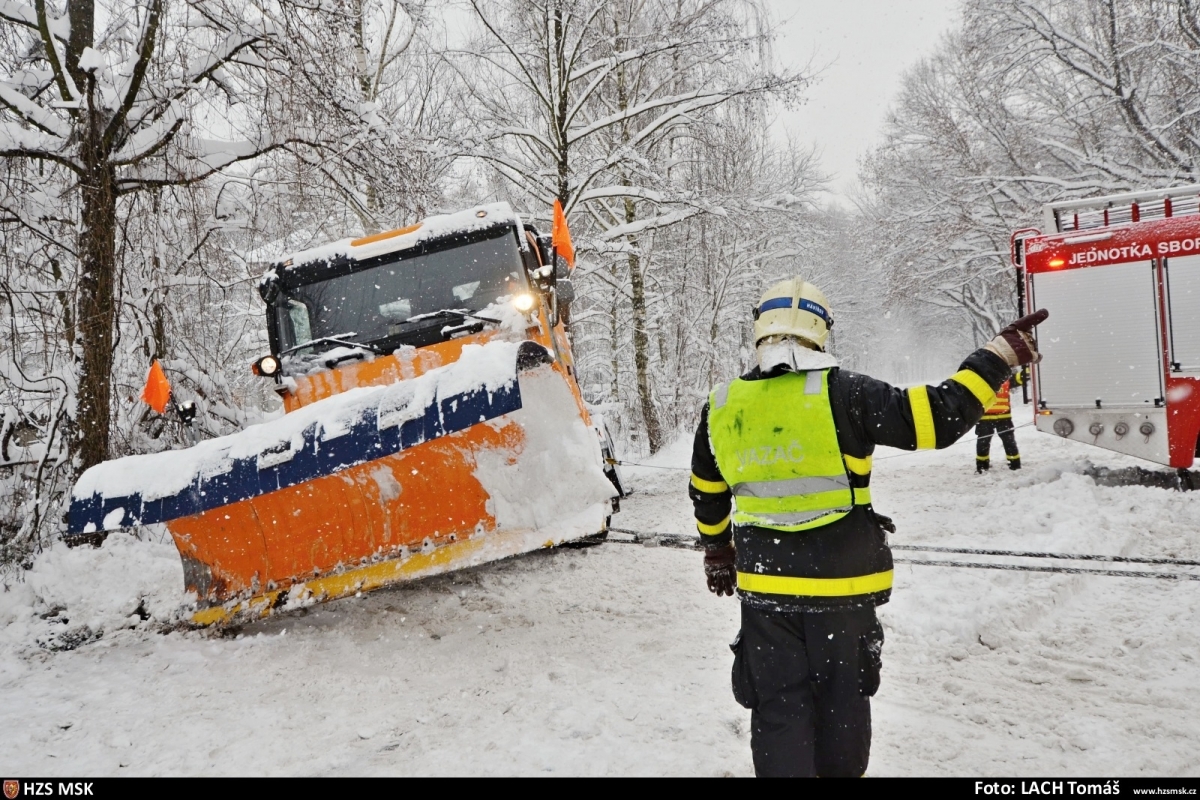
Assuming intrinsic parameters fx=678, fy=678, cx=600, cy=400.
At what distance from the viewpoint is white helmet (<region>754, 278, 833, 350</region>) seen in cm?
226

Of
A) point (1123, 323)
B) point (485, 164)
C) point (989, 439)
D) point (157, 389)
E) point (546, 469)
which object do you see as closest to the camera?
point (546, 469)

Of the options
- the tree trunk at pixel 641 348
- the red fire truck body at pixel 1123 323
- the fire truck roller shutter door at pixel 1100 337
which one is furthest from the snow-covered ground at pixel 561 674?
the tree trunk at pixel 641 348

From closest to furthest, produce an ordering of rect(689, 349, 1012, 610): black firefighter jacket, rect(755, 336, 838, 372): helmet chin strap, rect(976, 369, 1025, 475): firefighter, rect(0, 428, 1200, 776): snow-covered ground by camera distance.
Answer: rect(689, 349, 1012, 610): black firefighter jacket
rect(755, 336, 838, 372): helmet chin strap
rect(0, 428, 1200, 776): snow-covered ground
rect(976, 369, 1025, 475): firefighter

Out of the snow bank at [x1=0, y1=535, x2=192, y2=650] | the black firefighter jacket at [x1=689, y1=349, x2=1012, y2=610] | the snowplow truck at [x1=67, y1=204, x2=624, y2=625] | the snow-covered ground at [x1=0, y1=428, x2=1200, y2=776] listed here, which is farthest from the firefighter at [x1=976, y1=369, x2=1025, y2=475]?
the snow bank at [x1=0, y1=535, x2=192, y2=650]

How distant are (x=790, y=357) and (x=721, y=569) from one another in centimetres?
93

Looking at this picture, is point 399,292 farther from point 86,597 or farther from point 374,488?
point 86,597

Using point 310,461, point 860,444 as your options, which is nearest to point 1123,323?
point 860,444

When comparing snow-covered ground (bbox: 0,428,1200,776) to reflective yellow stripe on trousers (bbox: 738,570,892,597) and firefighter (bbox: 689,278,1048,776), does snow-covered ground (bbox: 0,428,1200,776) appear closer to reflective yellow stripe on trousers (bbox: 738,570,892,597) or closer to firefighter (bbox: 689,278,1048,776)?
firefighter (bbox: 689,278,1048,776)

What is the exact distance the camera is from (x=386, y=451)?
11.2 ft

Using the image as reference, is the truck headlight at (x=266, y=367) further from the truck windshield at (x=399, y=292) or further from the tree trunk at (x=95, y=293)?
the tree trunk at (x=95, y=293)

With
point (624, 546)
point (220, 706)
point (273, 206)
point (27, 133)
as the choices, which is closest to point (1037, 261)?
point (624, 546)

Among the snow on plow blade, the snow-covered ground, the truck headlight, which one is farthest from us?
the truck headlight

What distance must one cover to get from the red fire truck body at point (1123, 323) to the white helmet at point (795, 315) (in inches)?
259

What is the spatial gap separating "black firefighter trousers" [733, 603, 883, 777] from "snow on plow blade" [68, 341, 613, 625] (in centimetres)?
166
